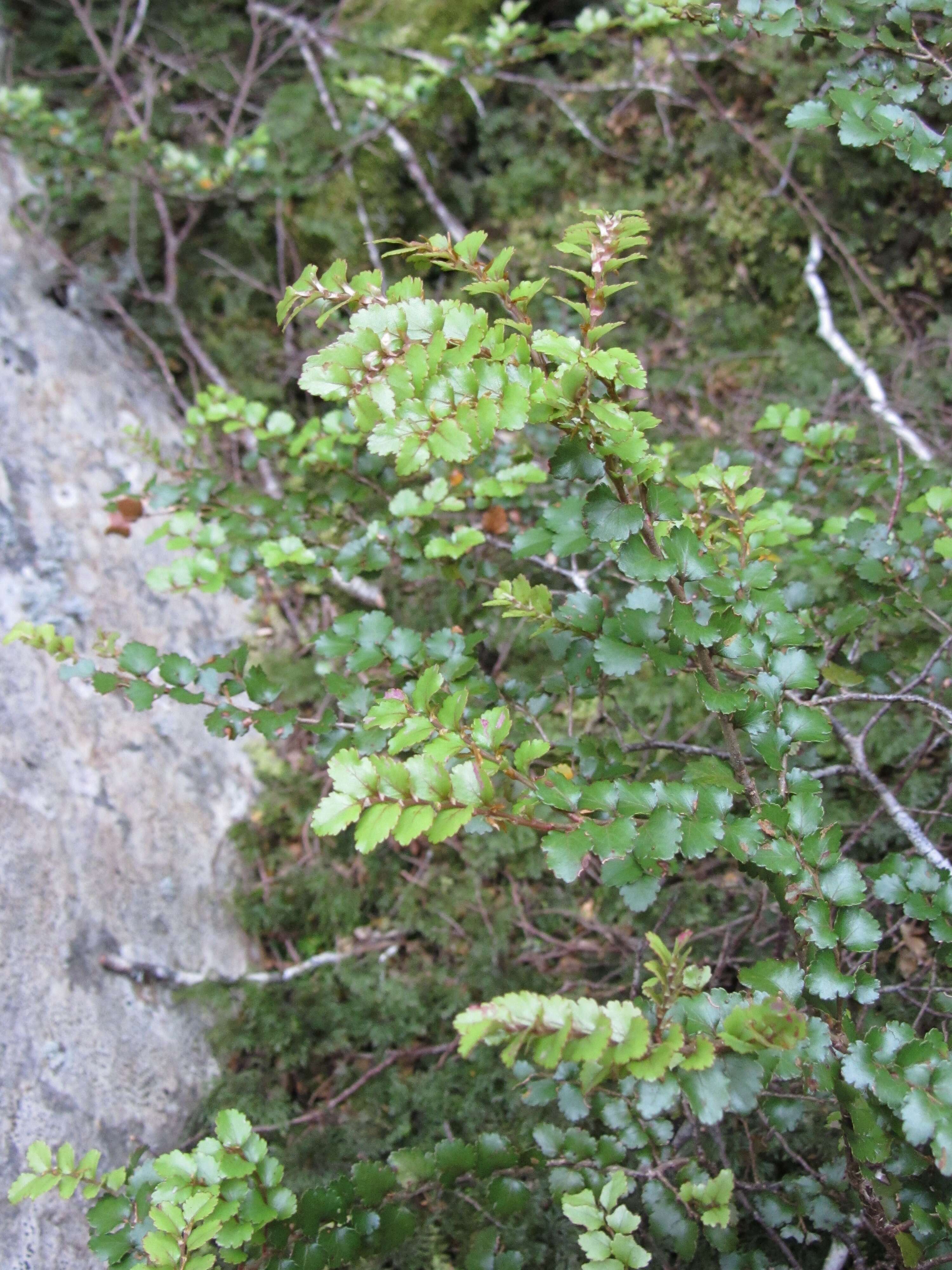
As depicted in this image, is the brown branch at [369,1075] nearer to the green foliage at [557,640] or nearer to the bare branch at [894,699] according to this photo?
the green foliage at [557,640]

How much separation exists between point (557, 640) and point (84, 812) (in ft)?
4.79

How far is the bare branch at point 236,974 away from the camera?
2.02 m

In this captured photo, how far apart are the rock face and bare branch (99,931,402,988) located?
0.03 meters

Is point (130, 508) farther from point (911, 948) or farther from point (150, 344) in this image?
point (911, 948)

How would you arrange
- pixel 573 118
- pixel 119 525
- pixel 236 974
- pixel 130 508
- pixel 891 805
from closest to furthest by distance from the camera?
pixel 891 805 < pixel 236 974 < pixel 130 508 < pixel 119 525 < pixel 573 118

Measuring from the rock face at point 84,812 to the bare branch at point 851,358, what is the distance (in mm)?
2288

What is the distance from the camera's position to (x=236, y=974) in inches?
89.4

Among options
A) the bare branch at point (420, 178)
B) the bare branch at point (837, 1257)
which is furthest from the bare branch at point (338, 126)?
the bare branch at point (837, 1257)

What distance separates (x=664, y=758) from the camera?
4.81 feet

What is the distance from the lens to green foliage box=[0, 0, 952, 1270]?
101 centimetres

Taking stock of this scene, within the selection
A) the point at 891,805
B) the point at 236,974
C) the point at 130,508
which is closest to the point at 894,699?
the point at 891,805

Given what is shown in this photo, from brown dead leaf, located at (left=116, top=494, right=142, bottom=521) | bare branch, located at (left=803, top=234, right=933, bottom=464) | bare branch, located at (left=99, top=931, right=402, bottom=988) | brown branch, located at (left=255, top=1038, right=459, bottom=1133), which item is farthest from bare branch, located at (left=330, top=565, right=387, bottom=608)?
bare branch, located at (left=803, top=234, right=933, bottom=464)

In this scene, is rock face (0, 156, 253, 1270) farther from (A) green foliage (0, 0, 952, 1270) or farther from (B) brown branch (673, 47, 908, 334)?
(B) brown branch (673, 47, 908, 334)

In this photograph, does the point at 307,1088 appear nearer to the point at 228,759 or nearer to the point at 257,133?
the point at 228,759
